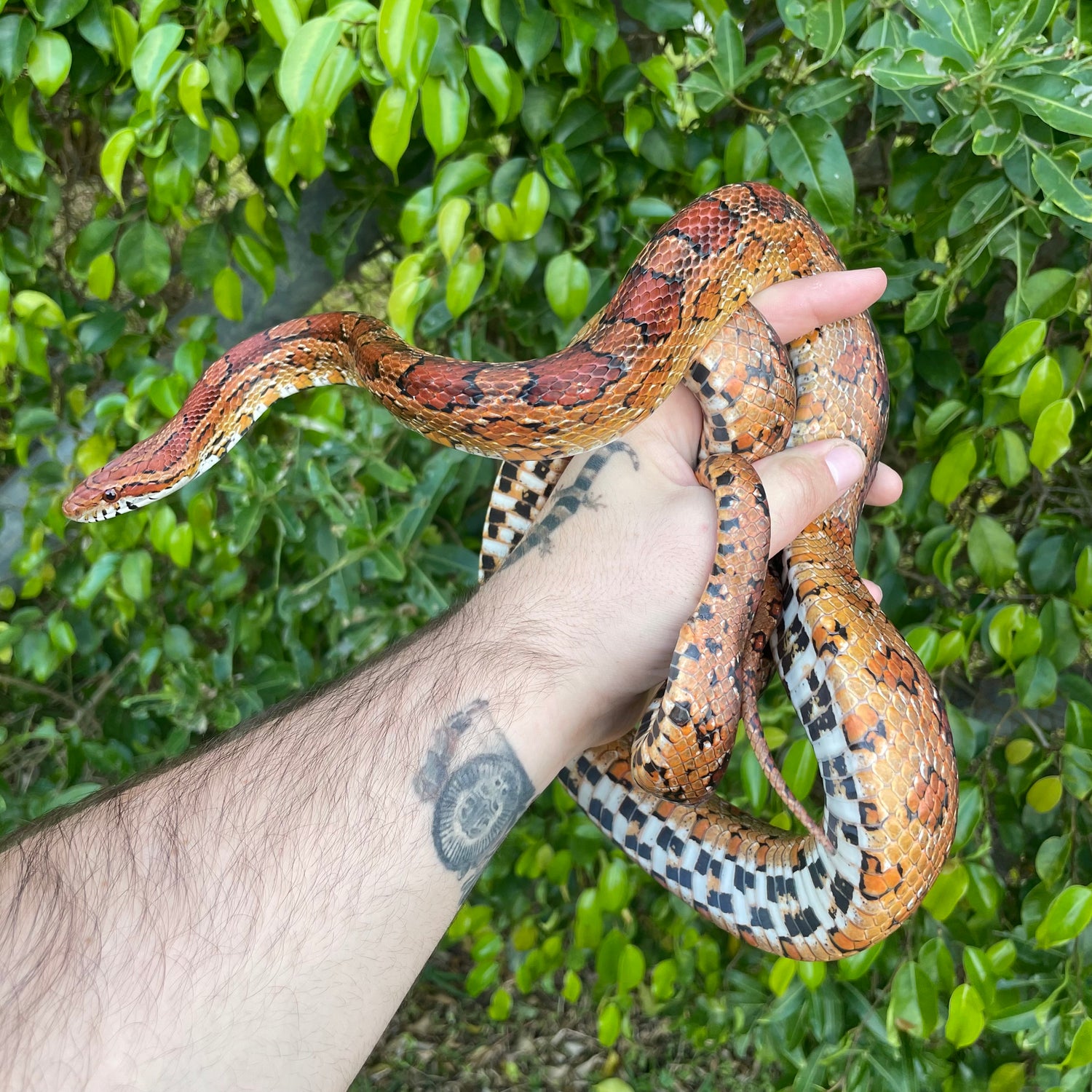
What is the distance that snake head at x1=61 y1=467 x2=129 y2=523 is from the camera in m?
2.12

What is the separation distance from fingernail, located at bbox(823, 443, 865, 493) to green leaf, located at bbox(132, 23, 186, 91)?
1393 millimetres

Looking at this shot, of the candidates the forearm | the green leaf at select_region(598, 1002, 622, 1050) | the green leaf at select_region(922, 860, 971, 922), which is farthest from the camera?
the green leaf at select_region(598, 1002, 622, 1050)

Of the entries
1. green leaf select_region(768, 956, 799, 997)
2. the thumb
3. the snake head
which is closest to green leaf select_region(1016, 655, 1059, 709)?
the thumb

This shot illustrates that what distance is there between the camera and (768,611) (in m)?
1.70

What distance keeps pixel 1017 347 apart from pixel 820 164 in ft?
1.56

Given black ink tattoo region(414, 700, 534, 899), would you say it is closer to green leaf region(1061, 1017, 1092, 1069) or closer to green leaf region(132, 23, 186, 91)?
green leaf region(1061, 1017, 1092, 1069)

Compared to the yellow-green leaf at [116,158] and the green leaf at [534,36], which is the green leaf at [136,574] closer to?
the yellow-green leaf at [116,158]

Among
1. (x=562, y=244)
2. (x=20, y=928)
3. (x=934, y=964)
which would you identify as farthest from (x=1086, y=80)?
(x=20, y=928)

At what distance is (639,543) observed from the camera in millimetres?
1611

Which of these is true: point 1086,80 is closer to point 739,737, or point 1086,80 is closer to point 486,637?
point 486,637

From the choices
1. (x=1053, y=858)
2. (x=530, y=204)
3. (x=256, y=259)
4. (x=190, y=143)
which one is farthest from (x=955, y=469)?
(x=190, y=143)

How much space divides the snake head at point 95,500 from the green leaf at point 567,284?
116cm

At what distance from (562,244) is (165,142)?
846mm

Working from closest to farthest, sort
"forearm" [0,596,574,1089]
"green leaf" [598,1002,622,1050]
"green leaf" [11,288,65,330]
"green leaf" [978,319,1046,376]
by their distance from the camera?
"forearm" [0,596,574,1089] → "green leaf" [978,319,1046,376] → "green leaf" [11,288,65,330] → "green leaf" [598,1002,622,1050]
